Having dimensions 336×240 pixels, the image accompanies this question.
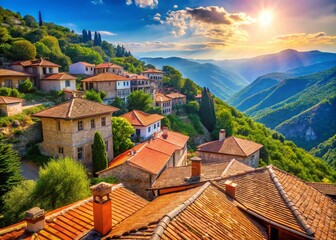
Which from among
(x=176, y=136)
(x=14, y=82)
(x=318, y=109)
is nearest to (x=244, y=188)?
(x=176, y=136)

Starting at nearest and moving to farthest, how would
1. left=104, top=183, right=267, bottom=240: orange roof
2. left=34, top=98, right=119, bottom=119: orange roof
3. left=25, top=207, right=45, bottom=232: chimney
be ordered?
left=104, top=183, right=267, bottom=240: orange roof
left=25, top=207, right=45, bottom=232: chimney
left=34, top=98, right=119, bottom=119: orange roof

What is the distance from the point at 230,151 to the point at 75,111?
19.5m

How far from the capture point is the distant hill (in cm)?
11815

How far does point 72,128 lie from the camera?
24234mm

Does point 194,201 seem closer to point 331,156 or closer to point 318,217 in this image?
point 318,217

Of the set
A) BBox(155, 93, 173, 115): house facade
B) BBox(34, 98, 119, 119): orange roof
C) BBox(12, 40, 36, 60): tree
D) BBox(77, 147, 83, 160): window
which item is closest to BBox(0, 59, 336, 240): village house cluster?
BBox(34, 98, 119, 119): orange roof

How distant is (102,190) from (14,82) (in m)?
37.9

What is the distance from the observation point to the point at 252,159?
31.6 metres

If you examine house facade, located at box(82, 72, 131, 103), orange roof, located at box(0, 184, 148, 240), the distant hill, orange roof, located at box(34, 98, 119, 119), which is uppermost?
house facade, located at box(82, 72, 131, 103)

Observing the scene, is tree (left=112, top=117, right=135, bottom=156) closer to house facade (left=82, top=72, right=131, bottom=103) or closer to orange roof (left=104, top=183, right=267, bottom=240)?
house facade (left=82, top=72, right=131, bottom=103)

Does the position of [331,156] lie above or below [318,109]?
below

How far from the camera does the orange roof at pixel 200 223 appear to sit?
691 cm

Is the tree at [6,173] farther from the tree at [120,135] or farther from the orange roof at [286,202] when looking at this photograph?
the orange roof at [286,202]

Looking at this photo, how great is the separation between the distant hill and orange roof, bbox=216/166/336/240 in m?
122
